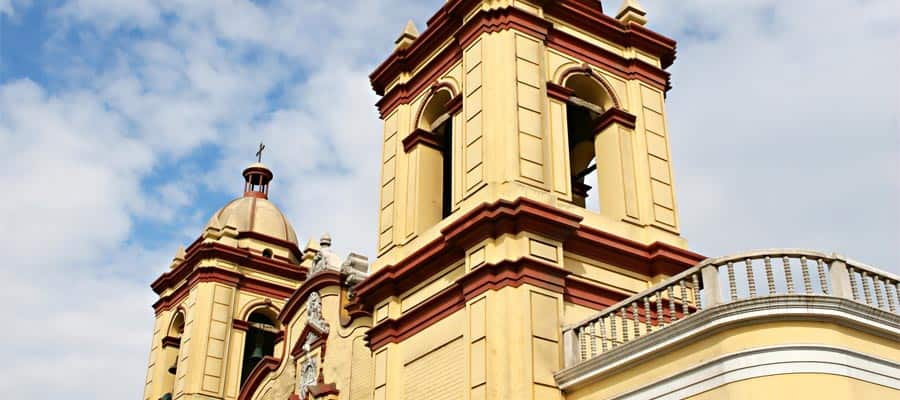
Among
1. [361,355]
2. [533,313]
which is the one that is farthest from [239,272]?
[533,313]

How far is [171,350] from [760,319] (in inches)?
712

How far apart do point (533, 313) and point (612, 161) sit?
12.4 ft

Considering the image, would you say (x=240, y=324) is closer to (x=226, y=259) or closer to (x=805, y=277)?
(x=226, y=259)

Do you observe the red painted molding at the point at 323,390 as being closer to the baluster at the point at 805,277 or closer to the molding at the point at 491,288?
the molding at the point at 491,288

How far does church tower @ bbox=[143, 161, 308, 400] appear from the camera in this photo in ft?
79.8

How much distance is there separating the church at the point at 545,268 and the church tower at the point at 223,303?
316 cm

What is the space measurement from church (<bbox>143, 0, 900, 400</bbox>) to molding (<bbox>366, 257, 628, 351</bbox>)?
28mm

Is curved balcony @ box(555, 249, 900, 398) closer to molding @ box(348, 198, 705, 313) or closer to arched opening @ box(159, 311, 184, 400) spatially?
molding @ box(348, 198, 705, 313)

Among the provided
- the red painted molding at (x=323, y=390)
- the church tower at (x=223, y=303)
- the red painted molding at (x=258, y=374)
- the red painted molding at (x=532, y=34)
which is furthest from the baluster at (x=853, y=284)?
the church tower at (x=223, y=303)

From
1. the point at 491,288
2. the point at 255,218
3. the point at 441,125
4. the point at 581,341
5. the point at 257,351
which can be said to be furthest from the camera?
the point at 255,218

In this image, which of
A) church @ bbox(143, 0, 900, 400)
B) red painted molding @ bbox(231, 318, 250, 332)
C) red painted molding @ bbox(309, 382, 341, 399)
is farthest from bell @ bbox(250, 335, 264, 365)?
red painted molding @ bbox(309, 382, 341, 399)

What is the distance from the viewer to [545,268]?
13703 millimetres

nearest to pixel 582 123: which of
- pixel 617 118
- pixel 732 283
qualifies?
pixel 617 118

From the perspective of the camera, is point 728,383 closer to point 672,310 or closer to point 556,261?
point 672,310
